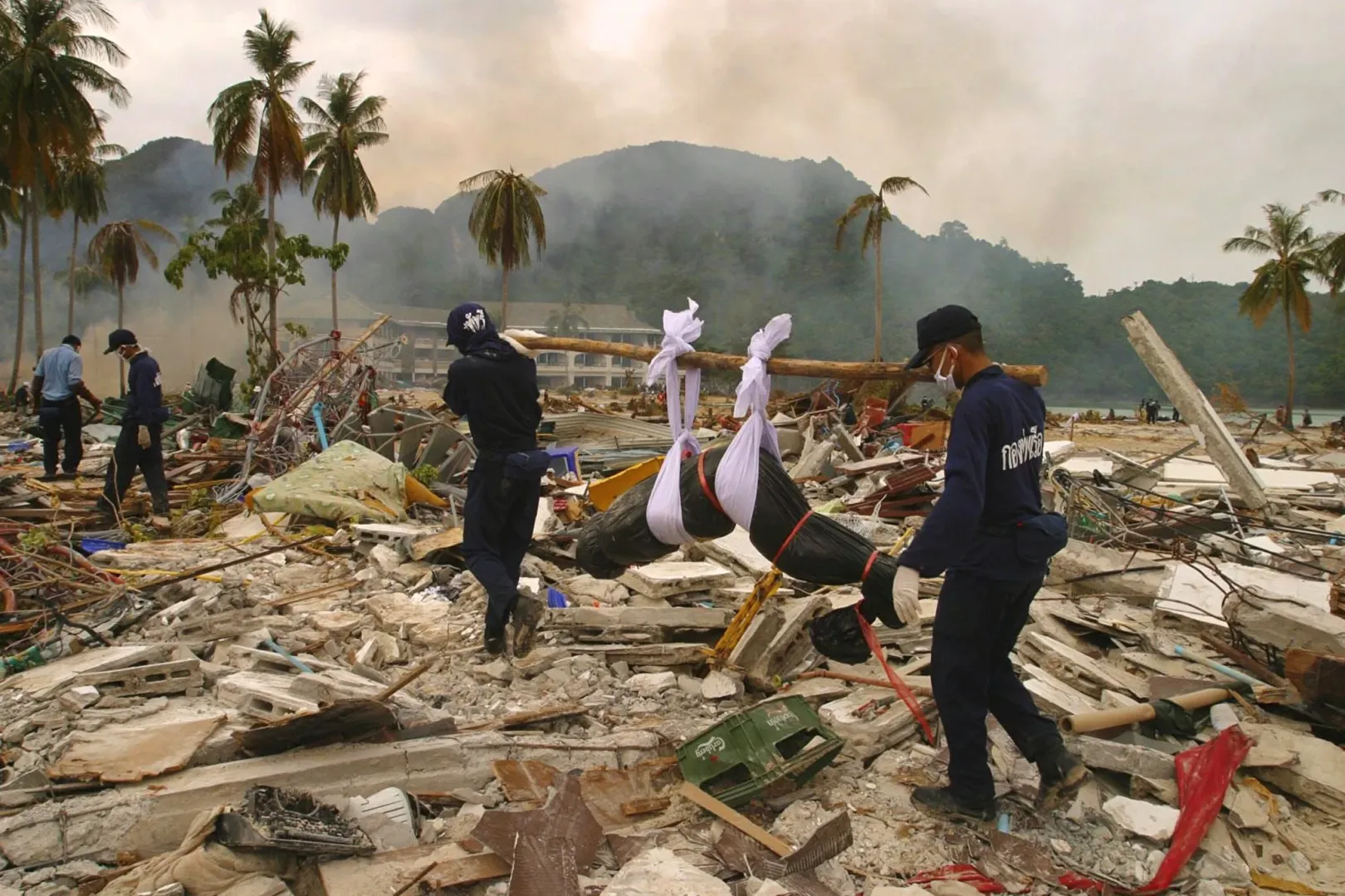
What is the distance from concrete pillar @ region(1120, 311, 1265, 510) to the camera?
693cm

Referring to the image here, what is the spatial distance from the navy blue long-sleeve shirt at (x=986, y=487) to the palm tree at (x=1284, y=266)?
34709 millimetres

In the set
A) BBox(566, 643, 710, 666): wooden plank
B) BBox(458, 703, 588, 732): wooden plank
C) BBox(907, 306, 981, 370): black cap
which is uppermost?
BBox(907, 306, 981, 370): black cap

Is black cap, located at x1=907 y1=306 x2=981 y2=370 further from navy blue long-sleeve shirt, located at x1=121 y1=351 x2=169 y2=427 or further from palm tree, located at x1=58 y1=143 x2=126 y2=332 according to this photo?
palm tree, located at x1=58 y1=143 x2=126 y2=332

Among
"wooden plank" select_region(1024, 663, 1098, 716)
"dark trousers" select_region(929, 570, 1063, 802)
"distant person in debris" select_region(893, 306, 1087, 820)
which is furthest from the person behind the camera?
"wooden plank" select_region(1024, 663, 1098, 716)

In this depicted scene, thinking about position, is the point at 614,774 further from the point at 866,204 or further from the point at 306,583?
the point at 866,204

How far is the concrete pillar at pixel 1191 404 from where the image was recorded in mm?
6926

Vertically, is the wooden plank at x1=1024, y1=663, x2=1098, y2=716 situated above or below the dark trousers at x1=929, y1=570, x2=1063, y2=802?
below

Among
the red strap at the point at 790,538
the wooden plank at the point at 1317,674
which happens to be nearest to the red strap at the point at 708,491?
the red strap at the point at 790,538

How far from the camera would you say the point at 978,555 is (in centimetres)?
290

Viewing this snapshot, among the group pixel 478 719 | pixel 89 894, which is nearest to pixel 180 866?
pixel 89 894

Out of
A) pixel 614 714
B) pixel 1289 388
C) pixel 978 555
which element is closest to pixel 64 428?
pixel 614 714

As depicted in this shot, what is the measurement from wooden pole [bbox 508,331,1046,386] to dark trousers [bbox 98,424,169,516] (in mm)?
5565

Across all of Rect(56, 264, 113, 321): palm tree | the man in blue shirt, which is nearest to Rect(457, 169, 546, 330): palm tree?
the man in blue shirt

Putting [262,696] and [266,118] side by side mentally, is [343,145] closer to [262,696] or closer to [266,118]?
[266,118]
